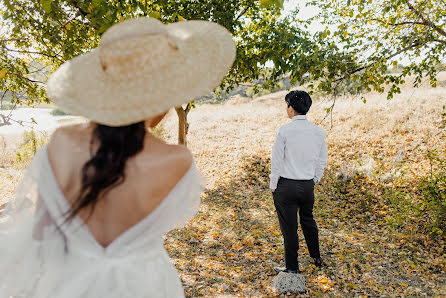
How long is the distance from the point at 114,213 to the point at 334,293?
11.6ft

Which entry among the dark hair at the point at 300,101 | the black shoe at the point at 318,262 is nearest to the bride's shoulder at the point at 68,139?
the dark hair at the point at 300,101

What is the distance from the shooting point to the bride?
50.8 inches

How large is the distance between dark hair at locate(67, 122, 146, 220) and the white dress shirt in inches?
103

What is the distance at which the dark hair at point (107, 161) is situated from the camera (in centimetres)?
127

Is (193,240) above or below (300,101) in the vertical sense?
below

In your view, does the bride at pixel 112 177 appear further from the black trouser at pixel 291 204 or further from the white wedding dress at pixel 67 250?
the black trouser at pixel 291 204

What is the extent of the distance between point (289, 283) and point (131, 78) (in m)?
3.51

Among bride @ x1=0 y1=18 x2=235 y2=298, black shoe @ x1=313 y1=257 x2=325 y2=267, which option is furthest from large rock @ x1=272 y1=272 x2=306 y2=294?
bride @ x1=0 y1=18 x2=235 y2=298

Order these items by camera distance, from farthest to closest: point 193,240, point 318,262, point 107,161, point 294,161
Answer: point 193,240, point 318,262, point 294,161, point 107,161

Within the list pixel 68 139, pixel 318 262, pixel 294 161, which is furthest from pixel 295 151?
pixel 68 139

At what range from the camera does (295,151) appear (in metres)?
3.73

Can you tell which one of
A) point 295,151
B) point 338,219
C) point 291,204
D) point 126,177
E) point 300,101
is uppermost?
point 300,101

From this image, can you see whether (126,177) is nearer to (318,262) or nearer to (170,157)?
(170,157)

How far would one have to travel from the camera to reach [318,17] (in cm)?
722
